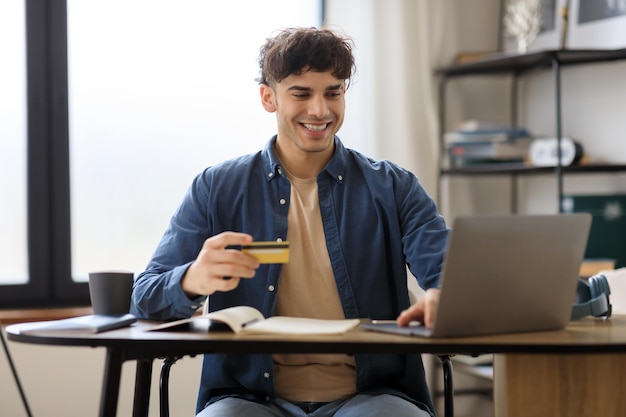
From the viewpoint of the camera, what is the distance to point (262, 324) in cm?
152

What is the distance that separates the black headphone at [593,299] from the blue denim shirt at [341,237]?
28 centimetres

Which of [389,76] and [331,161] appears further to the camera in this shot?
[389,76]

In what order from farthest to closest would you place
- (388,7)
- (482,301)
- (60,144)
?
1. (388,7)
2. (60,144)
3. (482,301)

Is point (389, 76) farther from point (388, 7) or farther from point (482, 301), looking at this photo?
point (482, 301)

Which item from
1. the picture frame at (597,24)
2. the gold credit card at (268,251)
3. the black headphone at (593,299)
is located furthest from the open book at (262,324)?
the picture frame at (597,24)

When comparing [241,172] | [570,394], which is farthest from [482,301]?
[241,172]

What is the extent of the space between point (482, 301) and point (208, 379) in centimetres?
68

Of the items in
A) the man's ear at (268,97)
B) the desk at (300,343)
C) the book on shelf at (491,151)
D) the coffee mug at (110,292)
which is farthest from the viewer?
the book on shelf at (491,151)

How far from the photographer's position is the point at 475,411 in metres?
3.67

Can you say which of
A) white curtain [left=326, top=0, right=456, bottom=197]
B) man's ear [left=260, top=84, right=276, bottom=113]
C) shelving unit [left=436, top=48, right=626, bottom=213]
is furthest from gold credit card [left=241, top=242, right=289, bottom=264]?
white curtain [left=326, top=0, right=456, bottom=197]

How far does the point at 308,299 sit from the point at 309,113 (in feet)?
1.31

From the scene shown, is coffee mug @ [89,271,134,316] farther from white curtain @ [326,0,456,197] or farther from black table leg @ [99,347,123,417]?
white curtain @ [326,0,456,197]

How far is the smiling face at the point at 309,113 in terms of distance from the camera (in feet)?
6.48

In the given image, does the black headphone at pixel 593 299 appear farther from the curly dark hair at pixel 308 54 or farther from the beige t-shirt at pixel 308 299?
the curly dark hair at pixel 308 54
